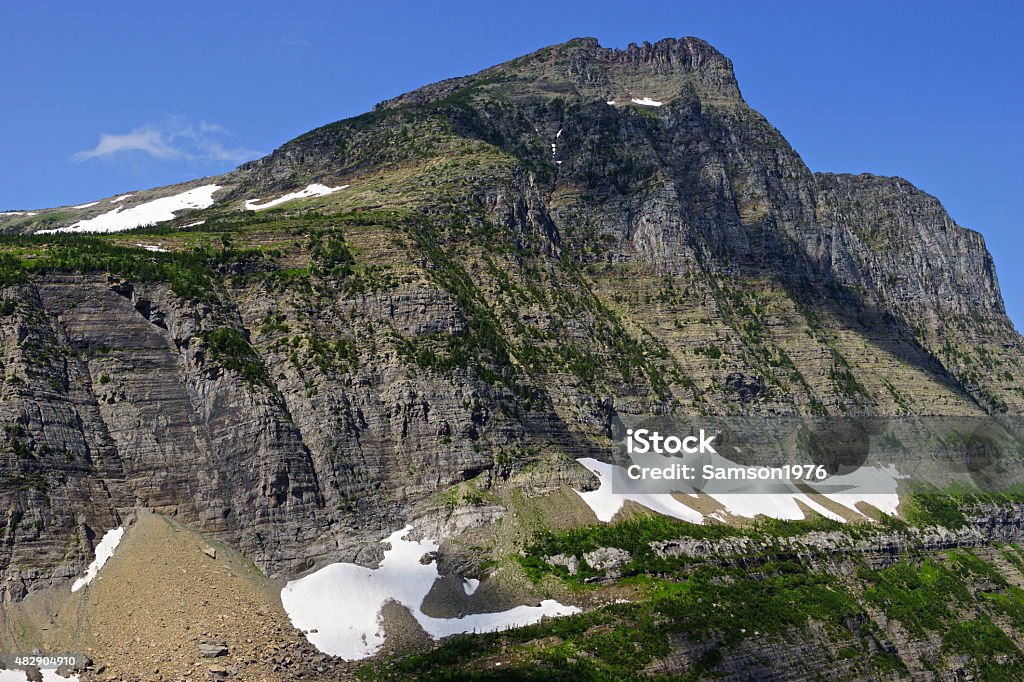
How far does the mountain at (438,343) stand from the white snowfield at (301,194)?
2.20 ft

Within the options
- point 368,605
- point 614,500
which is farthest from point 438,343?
point 368,605

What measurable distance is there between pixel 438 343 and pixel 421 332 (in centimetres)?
233

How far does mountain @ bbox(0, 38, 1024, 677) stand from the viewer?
Answer: 101312 mm

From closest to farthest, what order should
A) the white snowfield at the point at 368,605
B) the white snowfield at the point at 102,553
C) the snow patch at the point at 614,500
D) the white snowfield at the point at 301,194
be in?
the white snowfield at the point at 102,553 → the white snowfield at the point at 368,605 → the snow patch at the point at 614,500 → the white snowfield at the point at 301,194

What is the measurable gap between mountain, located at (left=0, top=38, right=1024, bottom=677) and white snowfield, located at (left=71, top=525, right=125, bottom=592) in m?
1.11

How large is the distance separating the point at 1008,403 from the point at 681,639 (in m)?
121

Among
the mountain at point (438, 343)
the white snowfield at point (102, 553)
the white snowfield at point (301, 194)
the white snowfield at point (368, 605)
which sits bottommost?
the white snowfield at point (368, 605)

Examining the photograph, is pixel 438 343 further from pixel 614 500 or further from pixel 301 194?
pixel 301 194

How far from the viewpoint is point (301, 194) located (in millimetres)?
174000

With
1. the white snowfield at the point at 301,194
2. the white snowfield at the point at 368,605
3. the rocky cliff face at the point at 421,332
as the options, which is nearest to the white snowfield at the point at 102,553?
the rocky cliff face at the point at 421,332

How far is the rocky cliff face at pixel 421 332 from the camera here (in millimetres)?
101312

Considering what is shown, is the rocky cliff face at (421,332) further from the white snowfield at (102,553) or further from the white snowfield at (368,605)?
the white snowfield at (368,605)

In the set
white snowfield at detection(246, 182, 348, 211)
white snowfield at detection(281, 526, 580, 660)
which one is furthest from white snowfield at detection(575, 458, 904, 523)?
white snowfield at detection(246, 182, 348, 211)

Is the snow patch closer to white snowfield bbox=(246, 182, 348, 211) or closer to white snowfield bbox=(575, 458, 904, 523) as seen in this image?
white snowfield bbox=(575, 458, 904, 523)
